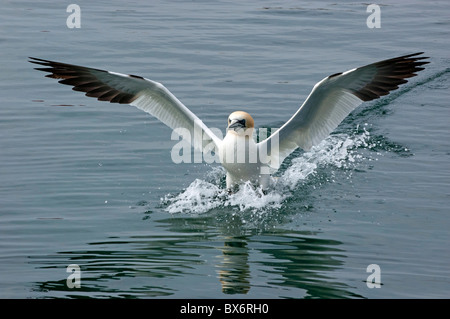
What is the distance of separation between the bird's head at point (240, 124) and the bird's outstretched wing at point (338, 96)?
40 centimetres

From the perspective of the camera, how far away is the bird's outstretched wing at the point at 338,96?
9.73 m

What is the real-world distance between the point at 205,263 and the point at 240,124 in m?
2.50

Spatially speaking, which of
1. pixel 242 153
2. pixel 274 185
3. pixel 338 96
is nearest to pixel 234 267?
pixel 242 153

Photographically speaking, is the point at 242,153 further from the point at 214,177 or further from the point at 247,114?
the point at 214,177

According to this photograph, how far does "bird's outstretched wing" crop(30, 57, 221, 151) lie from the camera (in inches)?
396

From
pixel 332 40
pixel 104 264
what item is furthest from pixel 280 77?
pixel 104 264

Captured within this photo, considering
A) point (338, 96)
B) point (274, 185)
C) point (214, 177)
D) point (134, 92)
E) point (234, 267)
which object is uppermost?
point (134, 92)

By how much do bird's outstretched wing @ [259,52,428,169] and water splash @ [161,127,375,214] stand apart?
634 mm

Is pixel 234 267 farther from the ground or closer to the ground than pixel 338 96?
closer to the ground

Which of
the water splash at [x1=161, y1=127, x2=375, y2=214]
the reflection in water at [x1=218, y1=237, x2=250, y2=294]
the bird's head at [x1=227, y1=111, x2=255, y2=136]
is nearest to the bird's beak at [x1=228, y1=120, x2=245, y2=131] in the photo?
the bird's head at [x1=227, y1=111, x2=255, y2=136]

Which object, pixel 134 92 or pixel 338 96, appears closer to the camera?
pixel 338 96

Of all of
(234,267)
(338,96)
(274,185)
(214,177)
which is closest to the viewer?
(234,267)

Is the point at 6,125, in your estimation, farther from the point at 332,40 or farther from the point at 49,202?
the point at 332,40

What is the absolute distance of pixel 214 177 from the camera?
11312 millimetres
